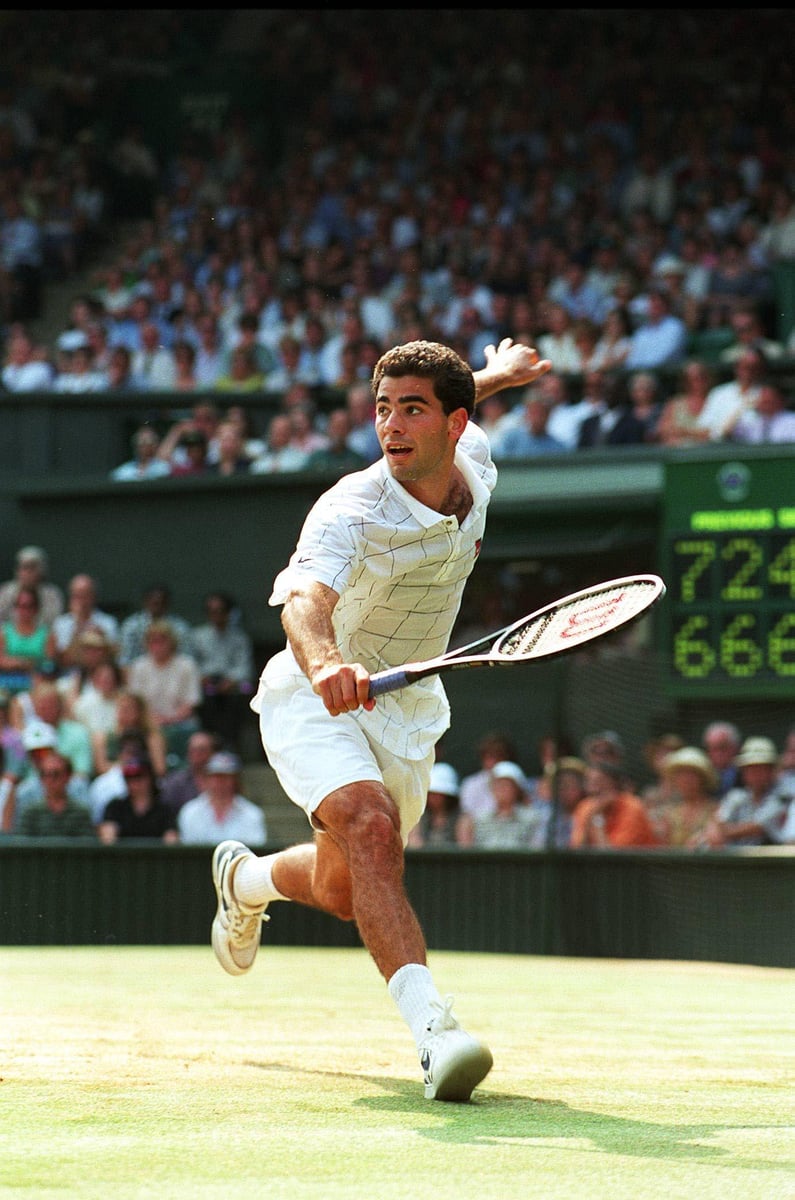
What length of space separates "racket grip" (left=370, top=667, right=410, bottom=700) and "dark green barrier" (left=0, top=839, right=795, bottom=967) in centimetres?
712

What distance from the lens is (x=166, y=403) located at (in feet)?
52.2

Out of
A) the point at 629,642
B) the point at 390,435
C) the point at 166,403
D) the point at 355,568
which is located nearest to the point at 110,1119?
the point at 355,568

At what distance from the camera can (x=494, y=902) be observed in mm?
11711

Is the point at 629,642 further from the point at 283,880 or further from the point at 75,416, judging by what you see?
the point at 283,880

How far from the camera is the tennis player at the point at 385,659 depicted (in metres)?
4.39

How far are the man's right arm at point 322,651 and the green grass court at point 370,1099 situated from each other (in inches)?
36.2

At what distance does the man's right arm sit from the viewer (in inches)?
162

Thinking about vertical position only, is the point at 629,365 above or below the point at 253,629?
above

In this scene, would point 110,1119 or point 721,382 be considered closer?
point 110,1119

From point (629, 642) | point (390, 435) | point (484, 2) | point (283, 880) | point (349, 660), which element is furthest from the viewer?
point (484, 2)

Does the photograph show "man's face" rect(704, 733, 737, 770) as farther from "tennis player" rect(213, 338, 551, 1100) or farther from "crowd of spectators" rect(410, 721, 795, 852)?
"tennis player" rect(213, 338, 551, 1100)

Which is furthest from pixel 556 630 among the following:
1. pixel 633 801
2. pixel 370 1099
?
pixel 633 801

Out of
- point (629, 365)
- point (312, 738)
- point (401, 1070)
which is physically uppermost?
point (629, 365)

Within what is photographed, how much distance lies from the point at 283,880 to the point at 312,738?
80 centimetres
